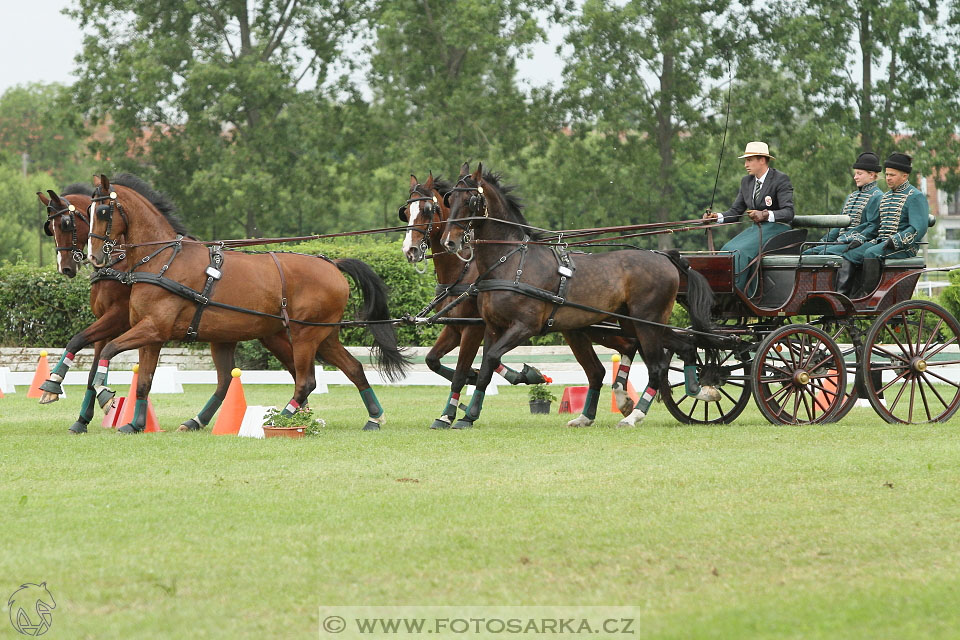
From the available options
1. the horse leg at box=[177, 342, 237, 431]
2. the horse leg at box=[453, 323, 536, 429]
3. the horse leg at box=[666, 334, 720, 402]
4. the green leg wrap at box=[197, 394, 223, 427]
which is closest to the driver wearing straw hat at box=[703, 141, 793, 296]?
the horse leg at box=[666, 334, 720, 402]

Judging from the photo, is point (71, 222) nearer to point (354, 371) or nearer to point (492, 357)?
point (354, 371)

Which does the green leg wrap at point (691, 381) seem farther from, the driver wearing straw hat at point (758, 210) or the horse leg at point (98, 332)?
the horse leg at point (98, 332)

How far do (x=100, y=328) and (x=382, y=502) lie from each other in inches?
218

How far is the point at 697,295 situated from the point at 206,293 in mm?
4684

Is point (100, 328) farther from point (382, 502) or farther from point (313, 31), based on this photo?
point (313, 31)

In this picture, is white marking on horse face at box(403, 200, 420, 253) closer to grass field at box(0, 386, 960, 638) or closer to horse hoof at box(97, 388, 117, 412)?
grass field at box(0, 386, 960, 638)

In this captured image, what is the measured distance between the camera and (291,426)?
10.7 meters

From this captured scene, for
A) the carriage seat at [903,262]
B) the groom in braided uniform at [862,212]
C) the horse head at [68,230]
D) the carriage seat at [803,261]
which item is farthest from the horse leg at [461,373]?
the carriage seat at [903,262]

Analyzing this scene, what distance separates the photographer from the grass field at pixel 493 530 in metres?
4.73

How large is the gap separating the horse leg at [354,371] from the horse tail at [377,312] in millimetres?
439

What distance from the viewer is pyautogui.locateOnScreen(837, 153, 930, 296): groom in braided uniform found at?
11.3 metres

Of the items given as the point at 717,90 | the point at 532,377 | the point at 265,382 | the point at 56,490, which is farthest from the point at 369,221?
the point at 56,490

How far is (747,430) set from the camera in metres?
11.0

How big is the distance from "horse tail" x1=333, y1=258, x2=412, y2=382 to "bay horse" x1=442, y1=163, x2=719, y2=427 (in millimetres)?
1063
